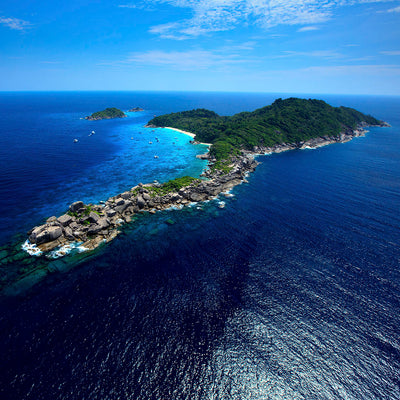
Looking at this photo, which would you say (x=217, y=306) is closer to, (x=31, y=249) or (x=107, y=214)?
(x=107, y=214)

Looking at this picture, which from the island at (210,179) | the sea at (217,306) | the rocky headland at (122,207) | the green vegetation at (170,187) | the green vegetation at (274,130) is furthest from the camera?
the green vegetation at (274,130)

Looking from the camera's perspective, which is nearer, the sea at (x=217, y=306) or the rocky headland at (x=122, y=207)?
the sea at (x=217, y=306)

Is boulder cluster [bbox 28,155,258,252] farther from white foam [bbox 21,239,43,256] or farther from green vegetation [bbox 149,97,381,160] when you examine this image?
green vegetation [bbox 149,97,381,160]

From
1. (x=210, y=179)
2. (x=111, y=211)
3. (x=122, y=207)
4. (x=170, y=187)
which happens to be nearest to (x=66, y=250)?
(x=111, y=211)

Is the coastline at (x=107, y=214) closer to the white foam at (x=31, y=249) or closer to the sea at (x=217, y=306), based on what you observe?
the white foam at (x=31, y=249)

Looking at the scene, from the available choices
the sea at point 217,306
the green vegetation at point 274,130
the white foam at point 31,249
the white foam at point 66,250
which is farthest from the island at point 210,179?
the sea at point 217,306

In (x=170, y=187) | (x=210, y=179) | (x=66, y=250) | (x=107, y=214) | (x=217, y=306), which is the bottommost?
(x=217, y=306)

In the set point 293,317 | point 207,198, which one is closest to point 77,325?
point 293,317
